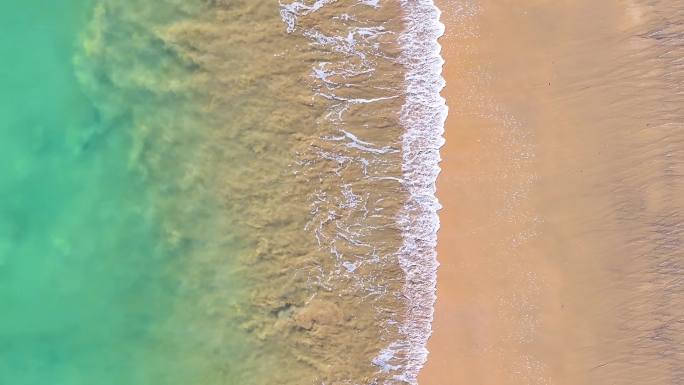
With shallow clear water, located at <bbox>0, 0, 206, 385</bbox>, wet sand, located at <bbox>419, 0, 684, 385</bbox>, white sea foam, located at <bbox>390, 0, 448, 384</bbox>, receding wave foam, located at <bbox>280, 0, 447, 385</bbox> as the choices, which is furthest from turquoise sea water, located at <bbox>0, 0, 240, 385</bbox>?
wet sand, located at <bbox>419, 0, 684, 385</bbox>

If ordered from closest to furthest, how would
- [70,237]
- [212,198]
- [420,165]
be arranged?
[420,165] → [212,198] → [70,237]

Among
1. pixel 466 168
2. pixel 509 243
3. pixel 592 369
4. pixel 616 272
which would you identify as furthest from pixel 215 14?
pixel 592 369

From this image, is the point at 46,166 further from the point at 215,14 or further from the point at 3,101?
the point at 215,14

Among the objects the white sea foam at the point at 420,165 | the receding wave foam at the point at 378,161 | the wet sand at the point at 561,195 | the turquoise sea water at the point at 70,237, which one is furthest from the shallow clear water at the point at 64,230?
the wet sand at the point at 561,195

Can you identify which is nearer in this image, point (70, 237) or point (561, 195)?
point (561, 195)

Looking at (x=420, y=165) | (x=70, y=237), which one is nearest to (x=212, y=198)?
(x=70, y=237)

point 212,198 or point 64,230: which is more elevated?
point 212,198

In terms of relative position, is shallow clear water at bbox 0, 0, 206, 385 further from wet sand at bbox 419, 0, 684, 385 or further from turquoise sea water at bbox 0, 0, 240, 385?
wet sand at bbox 419, 0, 684, 385

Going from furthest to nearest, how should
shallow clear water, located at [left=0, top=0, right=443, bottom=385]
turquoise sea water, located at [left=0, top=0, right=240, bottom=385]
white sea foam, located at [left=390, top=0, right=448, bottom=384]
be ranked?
turquoise sea water, located at [left=0, top=0, right=240, bottom=385] < shallow clear water, located at [left=0, top=0, right=443, bottom=385] < white sea foam, located at [left=390, top=0, right=448, bottom=384]

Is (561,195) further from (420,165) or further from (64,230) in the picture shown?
(64,230)
